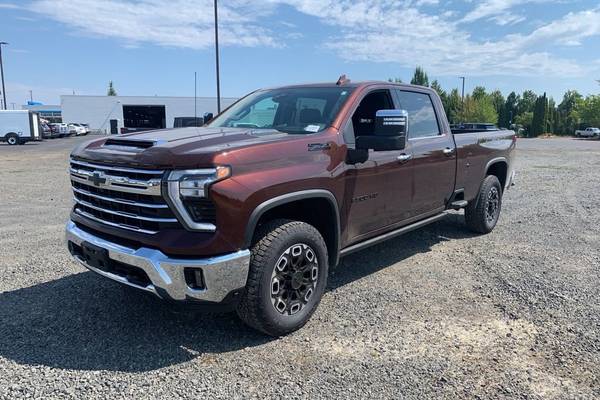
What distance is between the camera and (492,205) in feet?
23.0

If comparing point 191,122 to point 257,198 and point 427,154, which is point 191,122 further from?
point 257,198

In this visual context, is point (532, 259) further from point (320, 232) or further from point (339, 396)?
point (339, 396)

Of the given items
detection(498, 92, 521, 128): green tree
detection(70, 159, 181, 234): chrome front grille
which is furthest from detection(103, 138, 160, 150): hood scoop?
detection(498, 92, 521, 128): green tree

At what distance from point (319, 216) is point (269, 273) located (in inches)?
32.8

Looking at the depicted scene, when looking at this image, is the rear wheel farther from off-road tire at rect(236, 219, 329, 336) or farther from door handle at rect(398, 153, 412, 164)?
off-road tire at rect(236, 219, 329, 336)

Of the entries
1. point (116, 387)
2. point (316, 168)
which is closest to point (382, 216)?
point (316, 168)

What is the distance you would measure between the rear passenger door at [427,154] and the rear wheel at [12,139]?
3587 cm

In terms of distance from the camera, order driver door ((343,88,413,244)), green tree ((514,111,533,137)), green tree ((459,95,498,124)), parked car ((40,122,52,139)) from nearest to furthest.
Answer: driver door ((343,88,413,244)), parked car ((40,122,52,139)), green tree ((459,95,498,124)), green tree ((514,111,533,137))

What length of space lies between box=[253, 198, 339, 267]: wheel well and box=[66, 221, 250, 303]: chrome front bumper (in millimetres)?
663

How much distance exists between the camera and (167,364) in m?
3.30

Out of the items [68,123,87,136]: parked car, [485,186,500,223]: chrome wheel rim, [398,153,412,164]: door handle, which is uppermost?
[398,153,412,164]: door handle

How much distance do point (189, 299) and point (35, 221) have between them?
5.55 meters

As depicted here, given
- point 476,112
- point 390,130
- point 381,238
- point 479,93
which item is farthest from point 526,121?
point 390,130

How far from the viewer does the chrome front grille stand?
319cm
